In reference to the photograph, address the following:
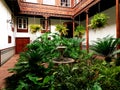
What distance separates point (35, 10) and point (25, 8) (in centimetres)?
91

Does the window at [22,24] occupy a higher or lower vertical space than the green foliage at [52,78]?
higher

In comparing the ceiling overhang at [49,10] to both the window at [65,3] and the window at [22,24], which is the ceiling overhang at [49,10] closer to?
the window at [65,3]

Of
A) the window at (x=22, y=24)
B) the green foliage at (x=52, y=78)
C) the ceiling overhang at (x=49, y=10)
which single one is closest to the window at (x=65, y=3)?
the ceiling overhang at (x=49, y=10)

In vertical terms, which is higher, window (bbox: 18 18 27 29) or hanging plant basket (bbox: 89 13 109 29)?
window (bbox: 18 18 27 29)

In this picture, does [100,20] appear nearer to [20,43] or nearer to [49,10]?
[49,10]

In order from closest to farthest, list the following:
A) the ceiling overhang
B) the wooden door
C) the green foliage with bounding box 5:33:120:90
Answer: the green foliage with bounding box 5:33:120:90 → the ceiling overhang → the wooden door

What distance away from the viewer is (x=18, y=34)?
14.1 metres

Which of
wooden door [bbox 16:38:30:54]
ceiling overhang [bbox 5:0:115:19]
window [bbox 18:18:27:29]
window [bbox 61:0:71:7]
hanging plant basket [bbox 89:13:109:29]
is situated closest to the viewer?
hanging plant basket [bbox 89:13:109:29]

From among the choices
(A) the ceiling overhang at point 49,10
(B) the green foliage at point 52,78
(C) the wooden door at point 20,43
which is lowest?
(B) the green foliage at point 52,78

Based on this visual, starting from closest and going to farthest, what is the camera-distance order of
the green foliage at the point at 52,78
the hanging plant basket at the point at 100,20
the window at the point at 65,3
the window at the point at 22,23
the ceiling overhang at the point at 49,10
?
the green foliage at the point at 52,78 → the hanging plant basket at the point at 100,20 → the ceiling overhang at the point at 49,10 → the window at the point at 22,23 → the window at the point at 65,3

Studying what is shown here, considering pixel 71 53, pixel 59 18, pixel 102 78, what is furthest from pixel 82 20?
pixel 102 78

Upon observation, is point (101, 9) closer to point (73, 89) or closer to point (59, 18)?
point (59, 18)

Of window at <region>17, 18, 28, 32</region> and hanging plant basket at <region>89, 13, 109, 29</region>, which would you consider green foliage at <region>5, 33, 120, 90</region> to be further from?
window at <region>17, 18, 28, 32</region>

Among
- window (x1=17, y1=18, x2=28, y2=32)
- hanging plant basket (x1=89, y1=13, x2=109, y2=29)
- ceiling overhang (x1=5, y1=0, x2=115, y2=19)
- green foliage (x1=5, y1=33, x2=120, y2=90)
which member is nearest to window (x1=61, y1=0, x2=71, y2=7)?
ceiling overhang (x1=5, y1=0, x2=115, y2=19)
